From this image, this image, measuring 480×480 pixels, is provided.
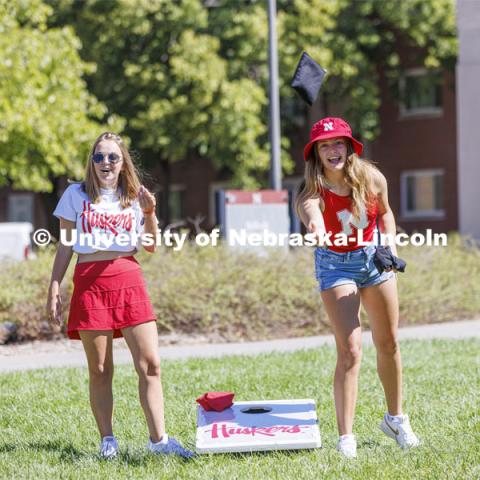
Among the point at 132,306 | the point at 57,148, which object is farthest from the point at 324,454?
the point at 57,148

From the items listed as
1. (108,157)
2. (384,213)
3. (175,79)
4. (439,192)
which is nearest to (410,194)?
(439,192)

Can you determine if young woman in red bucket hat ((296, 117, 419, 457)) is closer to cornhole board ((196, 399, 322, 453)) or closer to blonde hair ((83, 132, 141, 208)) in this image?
cornhole board ((196, 399, 322, 453))

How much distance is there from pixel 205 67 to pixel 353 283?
20.0m

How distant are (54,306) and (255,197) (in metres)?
8.92

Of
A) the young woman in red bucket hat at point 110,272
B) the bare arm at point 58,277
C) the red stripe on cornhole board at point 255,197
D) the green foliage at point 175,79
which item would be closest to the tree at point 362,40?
the green foliage at point 175,79

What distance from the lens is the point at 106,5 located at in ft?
84.7

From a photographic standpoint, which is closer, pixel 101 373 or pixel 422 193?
pixel 101 373

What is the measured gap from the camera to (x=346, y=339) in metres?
5.20

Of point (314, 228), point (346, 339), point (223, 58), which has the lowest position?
point (346, 339)

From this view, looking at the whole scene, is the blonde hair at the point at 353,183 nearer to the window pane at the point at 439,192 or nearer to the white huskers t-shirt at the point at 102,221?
the white huskers t-shirt at the point at 102,221

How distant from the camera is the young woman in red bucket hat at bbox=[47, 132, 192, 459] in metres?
5.21

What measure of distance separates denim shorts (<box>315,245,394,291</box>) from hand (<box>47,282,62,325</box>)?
4.74 feet

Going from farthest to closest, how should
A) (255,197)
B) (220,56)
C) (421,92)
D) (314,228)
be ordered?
(421,92) < (220,56) < (255,197) < (314,228)

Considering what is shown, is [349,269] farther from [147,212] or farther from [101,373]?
[101,373]
